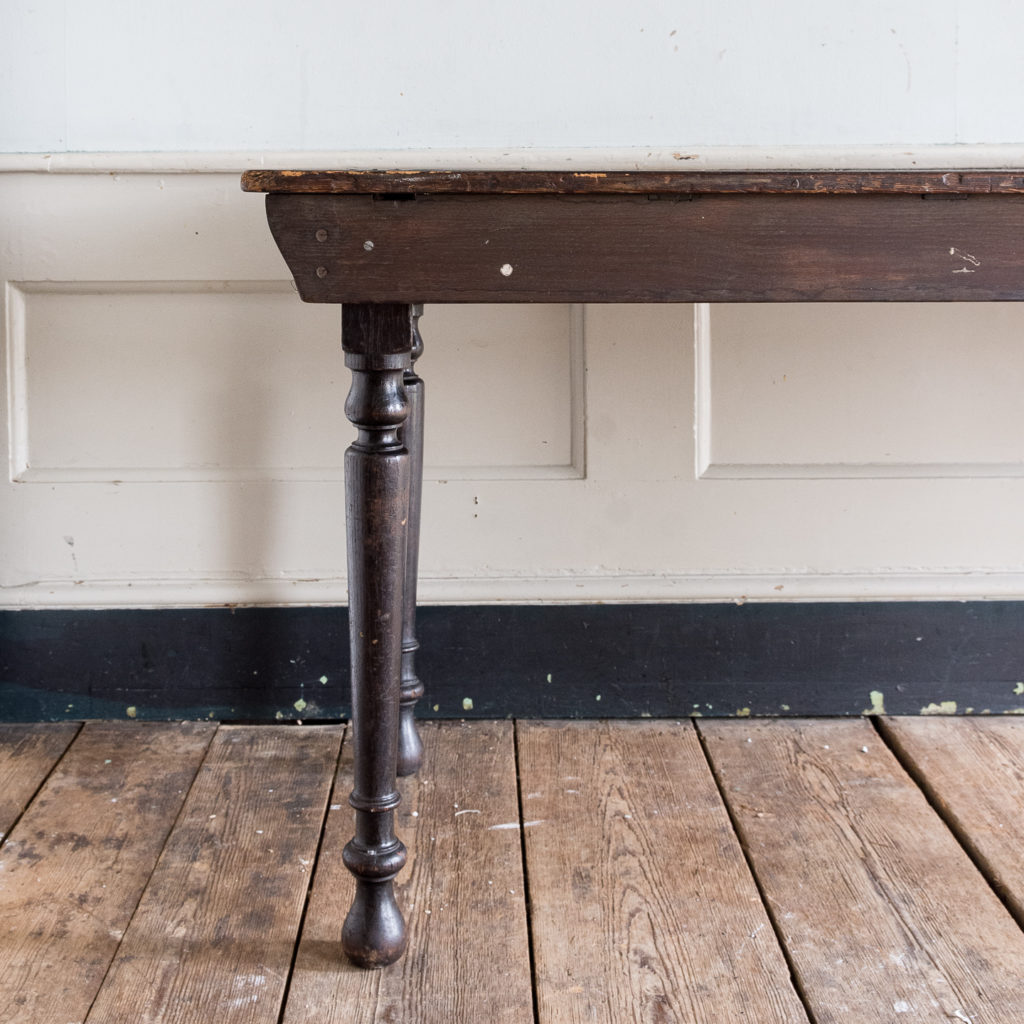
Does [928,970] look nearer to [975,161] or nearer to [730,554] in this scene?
[730,554]

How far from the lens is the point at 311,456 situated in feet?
5.08

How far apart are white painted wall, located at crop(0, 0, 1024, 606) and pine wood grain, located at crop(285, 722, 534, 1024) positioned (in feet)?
0.94

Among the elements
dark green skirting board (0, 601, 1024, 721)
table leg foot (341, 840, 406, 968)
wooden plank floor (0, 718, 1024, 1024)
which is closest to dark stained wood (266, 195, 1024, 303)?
table leg foot (341, 840, 406, 968)

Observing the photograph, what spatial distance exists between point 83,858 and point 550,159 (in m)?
0.99

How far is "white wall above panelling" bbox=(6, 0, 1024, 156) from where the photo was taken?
4.76ft

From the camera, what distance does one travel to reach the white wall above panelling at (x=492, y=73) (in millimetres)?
1451

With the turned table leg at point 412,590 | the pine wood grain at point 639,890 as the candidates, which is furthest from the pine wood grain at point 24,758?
the pine wood grain at point 639,890

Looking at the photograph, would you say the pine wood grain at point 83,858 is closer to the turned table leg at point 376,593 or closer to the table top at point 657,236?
the turned table leg at point 376,593

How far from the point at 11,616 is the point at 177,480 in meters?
0.30

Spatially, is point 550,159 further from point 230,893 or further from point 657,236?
point 230,893

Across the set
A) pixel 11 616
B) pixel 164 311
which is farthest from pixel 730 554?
pixel 11 616

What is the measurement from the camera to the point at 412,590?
1.41 meters

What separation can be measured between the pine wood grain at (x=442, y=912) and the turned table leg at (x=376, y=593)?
0.04m

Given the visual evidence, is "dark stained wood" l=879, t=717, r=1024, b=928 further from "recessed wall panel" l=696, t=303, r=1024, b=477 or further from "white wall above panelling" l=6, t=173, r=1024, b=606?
"recessed wall panel" l=696, t=303, r=1024, b=477
